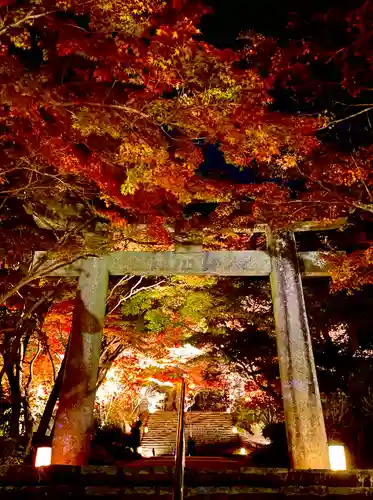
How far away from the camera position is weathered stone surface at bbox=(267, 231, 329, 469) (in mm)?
7414

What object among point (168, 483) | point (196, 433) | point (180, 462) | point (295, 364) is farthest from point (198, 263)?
point (196, 433)

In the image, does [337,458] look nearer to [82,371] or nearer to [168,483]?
[168,483]

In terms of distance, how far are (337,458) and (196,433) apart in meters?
21.4

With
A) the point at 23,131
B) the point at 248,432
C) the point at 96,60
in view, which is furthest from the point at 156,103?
the point at 248,432

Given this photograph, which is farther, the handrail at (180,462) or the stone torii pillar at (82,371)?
the stone torii pillar at (82,371)

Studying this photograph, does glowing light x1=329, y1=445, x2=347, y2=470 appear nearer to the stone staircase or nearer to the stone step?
the stone step

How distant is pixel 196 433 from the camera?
1048 inches

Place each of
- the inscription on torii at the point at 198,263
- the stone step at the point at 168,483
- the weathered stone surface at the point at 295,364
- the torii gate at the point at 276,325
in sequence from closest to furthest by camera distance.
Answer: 1. the stone step at the point at 168,483
2. the weathered stone surface at the point at 295,364
3. the torii gate at the point at 276,325
4. the inscription on torii at the point at 198,263

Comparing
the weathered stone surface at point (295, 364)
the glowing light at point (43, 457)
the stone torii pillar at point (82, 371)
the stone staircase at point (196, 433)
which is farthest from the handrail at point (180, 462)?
the stone staircase at point (196, 433)

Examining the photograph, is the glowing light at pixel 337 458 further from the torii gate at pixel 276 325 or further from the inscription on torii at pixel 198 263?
the inscription on torii at pixel 198 263

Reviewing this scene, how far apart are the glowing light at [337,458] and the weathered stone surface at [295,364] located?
110 mm

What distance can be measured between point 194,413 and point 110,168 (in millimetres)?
26197

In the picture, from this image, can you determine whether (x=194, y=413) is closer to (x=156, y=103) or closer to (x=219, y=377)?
(x=219, y=377)

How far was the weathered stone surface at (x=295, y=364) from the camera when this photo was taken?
24.3 ft
